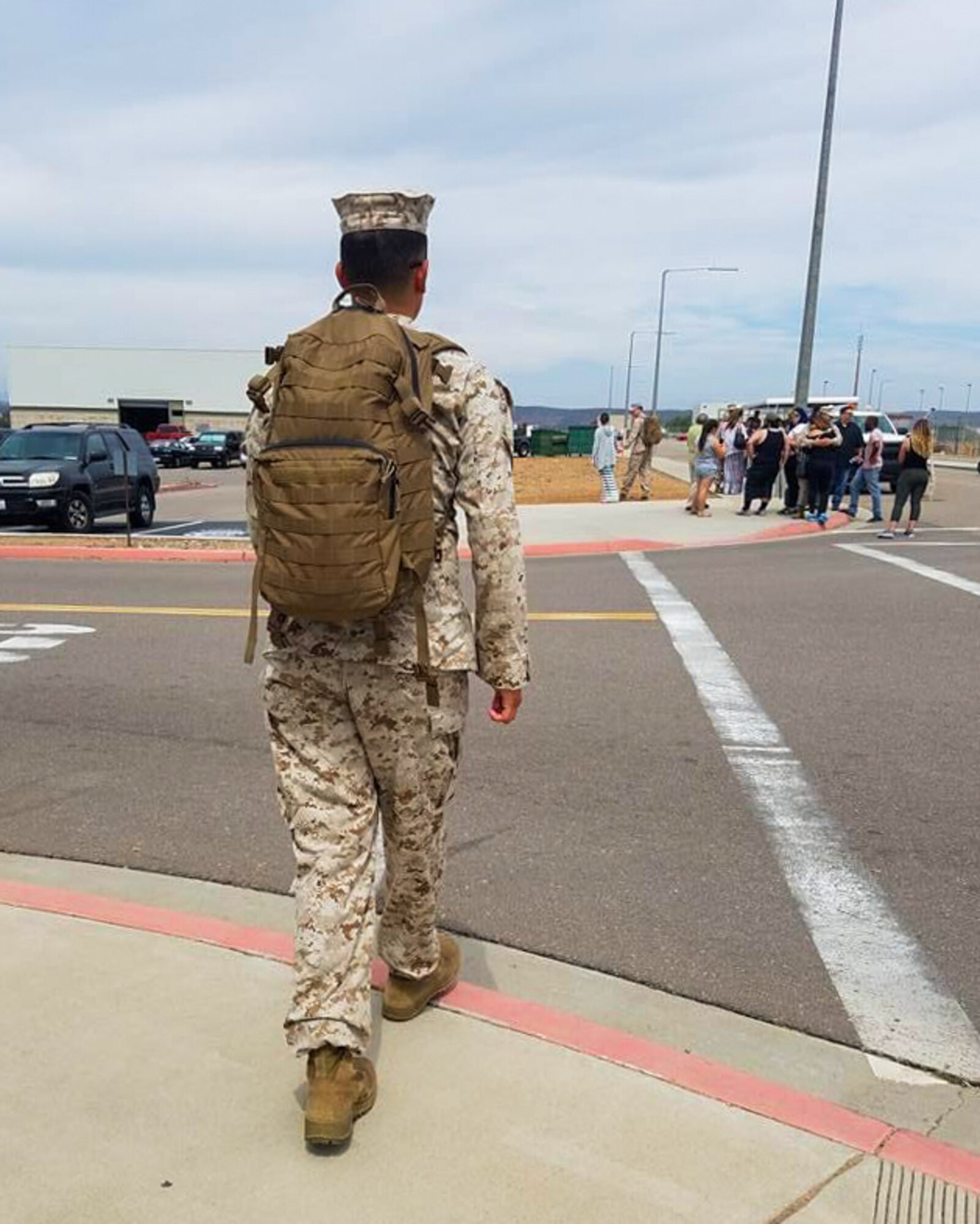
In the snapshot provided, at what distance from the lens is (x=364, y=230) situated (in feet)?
8.77

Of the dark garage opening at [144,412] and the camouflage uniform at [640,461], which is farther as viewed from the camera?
the dark garage opening at [144,412]

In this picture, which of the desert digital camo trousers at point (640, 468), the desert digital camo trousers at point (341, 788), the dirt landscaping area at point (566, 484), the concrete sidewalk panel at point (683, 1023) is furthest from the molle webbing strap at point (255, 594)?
the desert digital camo trousers at point (640, 468)

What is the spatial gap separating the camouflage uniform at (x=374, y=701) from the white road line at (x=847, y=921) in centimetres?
153

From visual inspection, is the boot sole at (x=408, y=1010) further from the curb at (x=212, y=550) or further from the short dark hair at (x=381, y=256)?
the curb at (x=212, y=550)

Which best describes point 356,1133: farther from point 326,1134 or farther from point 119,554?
point 119,554

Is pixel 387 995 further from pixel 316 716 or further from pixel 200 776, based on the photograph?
pixel 200 776

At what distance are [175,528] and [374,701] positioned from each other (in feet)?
53.9

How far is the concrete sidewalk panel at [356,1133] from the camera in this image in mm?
2424

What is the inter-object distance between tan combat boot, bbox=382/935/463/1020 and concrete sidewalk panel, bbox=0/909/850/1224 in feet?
0.14

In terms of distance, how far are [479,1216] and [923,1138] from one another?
1089 millimetres

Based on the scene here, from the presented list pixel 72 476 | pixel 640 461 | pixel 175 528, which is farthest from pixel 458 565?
pixel 640 461

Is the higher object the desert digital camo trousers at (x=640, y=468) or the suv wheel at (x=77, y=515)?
the desert digital camo trousers at (x=640, y=468)

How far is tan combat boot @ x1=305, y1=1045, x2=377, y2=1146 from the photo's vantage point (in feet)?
8.40

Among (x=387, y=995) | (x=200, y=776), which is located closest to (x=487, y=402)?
(x=387, y=995)
